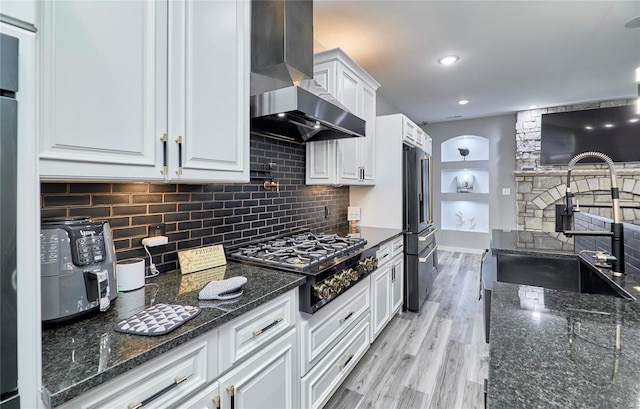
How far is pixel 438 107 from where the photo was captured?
16.7 feet

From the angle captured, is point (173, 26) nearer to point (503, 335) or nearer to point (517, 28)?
point (503, 335)

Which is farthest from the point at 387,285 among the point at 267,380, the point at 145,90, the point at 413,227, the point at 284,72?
the point at 145,90

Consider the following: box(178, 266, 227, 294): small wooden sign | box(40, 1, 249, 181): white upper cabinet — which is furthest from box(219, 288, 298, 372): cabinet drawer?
box(40, 1, 249, 181): white upper cabinet

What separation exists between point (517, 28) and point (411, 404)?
122 inches

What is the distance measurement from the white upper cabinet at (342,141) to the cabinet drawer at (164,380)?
178 centimetres

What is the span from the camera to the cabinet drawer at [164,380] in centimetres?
73

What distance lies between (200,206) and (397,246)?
1913 mm

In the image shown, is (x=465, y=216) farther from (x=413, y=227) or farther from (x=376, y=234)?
(x=376, y=234)

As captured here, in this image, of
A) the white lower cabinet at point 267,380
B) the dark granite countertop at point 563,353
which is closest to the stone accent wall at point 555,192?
the dark granite countertop at point 563,353

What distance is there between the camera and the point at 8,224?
542 millimetres

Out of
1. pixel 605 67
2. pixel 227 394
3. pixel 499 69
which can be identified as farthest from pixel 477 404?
pixel 605 67

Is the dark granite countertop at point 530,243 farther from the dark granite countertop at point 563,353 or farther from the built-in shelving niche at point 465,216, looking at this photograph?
the built-in shelving niche at point 465,216

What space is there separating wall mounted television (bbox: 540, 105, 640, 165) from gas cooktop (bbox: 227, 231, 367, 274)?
15.7 feet

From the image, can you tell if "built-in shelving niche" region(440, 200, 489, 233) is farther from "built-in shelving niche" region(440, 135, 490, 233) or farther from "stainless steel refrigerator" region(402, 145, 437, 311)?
"stainless steel refrigerator" region(402, 145, 437, 311)
